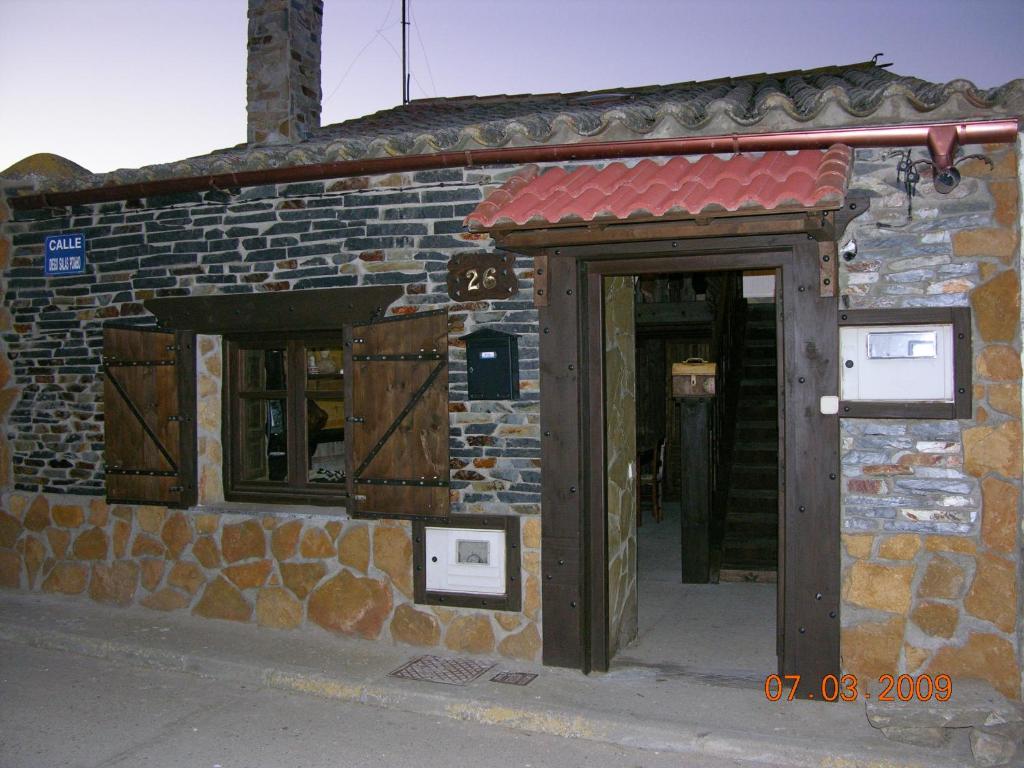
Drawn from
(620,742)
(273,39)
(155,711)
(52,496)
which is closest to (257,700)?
(155,711)

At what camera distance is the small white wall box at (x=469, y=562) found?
592 centimetres

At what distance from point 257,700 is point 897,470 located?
4.04 meters

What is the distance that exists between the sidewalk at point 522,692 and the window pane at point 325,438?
1251 millimetres

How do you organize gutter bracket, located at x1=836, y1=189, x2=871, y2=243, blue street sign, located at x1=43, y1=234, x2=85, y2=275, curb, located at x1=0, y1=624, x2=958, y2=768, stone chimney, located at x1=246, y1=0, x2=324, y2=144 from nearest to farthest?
1. curb, located at x1=0, y1=624, x2=958, y2=768
2. gutter bracket, located at x1=836, y1=189, x2=871, y2=243
3. blue street sign, located at x1=43, y1=234, x2=85, y2=275
4. stone chimney, located at x1=246, y1=0, x2=324, y2=144

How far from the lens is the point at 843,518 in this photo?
5.18 meters

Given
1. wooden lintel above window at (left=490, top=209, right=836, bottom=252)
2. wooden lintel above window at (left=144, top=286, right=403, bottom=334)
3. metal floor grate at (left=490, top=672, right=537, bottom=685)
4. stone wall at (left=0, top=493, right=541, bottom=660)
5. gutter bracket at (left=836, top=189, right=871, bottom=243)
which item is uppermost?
gutter bracket at (left=836, top=189, right=871, bottom=243)

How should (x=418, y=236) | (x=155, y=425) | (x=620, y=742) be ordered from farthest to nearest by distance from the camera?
(x=155, y=425) < (x=418, y=236) < (x=620, y=742)

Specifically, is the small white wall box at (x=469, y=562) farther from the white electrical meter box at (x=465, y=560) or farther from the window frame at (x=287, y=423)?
the window frame at (x=287, y=423)

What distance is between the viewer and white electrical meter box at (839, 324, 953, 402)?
4.99 meters

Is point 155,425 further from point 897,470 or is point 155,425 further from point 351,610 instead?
point 897,470

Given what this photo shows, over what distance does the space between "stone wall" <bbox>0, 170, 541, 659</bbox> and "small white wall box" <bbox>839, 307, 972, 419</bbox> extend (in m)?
1.92

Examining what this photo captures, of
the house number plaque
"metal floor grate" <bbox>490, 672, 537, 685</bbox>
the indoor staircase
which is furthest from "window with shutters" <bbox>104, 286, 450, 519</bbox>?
the indoor staircase

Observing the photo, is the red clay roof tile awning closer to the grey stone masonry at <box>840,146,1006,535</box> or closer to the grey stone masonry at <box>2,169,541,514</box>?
the grey stone masonry at <box>840,146,1006,535</box>

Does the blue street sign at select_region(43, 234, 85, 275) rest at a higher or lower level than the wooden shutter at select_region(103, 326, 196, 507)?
higher
